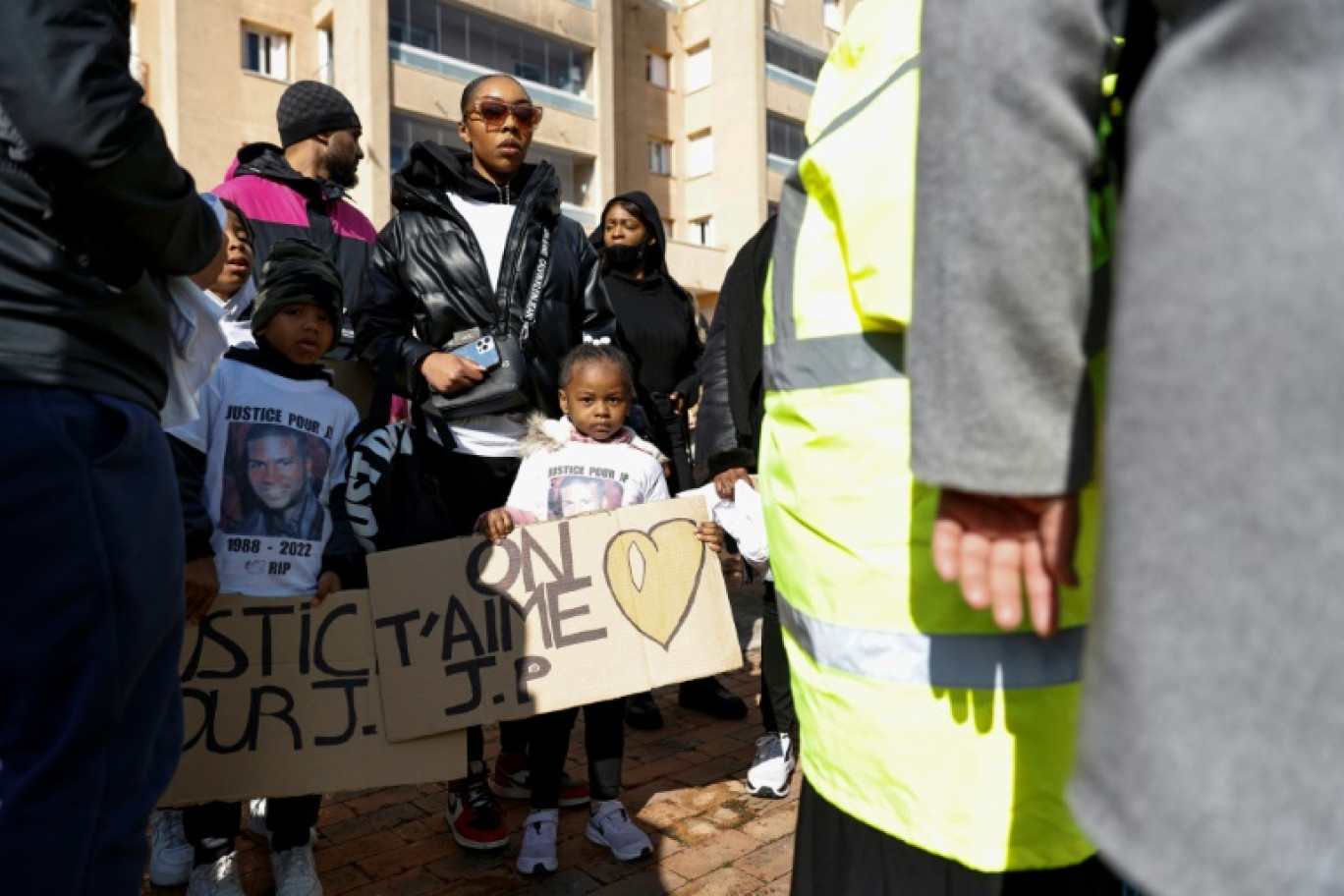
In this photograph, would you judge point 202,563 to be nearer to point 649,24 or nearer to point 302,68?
point 302,68

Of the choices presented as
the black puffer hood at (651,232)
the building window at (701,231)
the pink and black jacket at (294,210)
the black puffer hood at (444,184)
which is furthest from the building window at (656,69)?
the black puffer hood at (444,184)

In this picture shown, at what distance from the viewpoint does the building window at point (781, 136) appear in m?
28.6

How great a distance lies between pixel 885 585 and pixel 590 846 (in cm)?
209

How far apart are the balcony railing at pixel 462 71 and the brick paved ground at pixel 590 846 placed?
18.4 meters

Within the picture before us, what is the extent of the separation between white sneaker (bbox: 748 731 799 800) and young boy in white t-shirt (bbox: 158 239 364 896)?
1.42 meters

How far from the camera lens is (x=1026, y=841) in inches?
47.1

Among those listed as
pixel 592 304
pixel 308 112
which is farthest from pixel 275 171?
pixel 592 304

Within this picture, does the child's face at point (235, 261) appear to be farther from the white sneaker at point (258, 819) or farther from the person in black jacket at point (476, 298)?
the white sneaker at point (258, 819)

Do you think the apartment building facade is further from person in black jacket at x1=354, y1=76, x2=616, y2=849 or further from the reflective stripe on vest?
the reflective stripe on vest

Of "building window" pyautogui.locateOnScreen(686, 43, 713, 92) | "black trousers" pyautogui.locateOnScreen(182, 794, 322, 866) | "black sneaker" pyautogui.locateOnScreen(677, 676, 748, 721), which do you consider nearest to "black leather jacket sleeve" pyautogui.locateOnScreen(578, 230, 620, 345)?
"black sneaker" pyautogui.locateOnScreen(677, 676, 748, 721)

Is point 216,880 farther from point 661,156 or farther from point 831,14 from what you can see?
point 831,14

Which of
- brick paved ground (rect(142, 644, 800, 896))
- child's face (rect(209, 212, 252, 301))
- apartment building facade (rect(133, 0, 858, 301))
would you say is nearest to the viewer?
brick paved ground (rect(142, 644, 800, 896))

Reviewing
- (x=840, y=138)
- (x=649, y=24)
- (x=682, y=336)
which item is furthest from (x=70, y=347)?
(x=649, y=24)

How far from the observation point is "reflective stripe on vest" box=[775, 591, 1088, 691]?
1.18m
